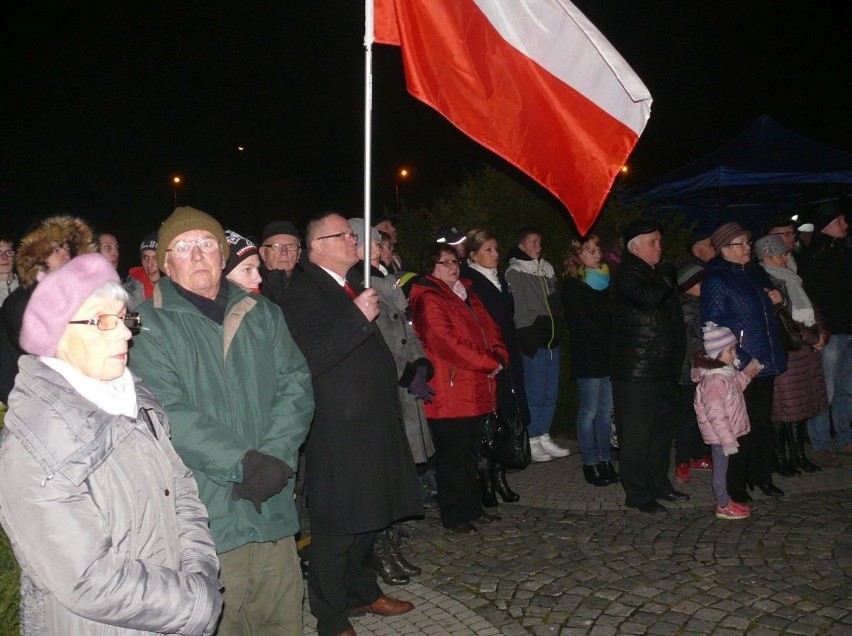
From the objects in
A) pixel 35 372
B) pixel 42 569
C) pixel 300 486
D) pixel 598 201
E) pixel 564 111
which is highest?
pixel 564 111

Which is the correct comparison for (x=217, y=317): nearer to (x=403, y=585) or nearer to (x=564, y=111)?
(x=564, y=111)

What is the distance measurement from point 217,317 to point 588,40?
2.45 metres

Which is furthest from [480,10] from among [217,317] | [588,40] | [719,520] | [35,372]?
[719,520]

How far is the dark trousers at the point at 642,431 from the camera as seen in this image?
6.53 metres

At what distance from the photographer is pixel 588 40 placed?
13.9ft

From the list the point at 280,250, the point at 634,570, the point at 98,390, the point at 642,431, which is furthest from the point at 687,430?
the point at 98,390

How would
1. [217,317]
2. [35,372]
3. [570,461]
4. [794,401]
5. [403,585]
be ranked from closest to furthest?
[35,372] → [217,317] → [403,585] → [794,401] → [570,461]

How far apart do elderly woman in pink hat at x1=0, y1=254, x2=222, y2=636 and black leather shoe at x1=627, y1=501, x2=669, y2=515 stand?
473 centimetres

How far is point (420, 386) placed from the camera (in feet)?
17.7

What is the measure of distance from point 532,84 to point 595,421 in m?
4.09

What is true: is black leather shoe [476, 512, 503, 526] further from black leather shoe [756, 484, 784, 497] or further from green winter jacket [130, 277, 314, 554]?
green winter jacket [130, 277, 314, 554]

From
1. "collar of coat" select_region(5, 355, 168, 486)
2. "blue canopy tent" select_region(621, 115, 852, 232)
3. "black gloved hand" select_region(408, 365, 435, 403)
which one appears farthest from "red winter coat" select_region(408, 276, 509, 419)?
"blue canopy tent" select_region(621, 115, 852, 232)

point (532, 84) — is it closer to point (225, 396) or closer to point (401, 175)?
point (225, 396)

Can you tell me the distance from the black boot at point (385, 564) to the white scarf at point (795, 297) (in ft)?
15.3
